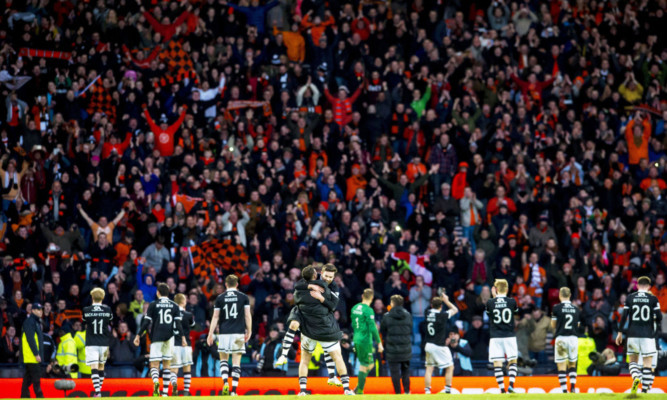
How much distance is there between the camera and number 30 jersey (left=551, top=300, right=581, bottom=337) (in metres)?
23.6

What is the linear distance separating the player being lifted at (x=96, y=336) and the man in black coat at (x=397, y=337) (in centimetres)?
579

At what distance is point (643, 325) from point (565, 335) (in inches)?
72.5

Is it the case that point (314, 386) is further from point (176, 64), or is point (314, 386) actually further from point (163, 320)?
point (176, 64)

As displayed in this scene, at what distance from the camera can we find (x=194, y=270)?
28.5 m

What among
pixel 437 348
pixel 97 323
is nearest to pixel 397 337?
pixel 437 348

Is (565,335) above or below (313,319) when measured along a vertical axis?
below

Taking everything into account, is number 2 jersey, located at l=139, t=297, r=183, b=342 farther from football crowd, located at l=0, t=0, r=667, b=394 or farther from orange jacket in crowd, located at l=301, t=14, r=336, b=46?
orange jacket in crowd, located at l=301, t=14, r=336, b=46

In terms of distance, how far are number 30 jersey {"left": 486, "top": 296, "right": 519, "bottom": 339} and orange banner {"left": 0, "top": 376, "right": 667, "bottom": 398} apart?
10.3 ft

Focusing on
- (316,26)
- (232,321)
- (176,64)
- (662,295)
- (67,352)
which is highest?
(316,26)

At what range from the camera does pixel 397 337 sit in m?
23.9

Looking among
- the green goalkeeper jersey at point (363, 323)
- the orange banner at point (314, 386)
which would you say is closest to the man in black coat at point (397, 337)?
the green goalkeeper jersey at point (363, 323)

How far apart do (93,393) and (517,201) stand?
12112mm

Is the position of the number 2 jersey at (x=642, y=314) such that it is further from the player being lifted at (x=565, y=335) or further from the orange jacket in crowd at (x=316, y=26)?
the orange jacket in crowd at (x=316, y=26)

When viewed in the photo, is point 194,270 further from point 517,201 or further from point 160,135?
point 517,201
